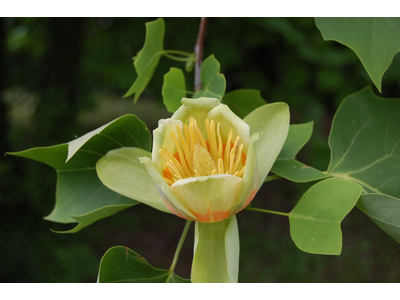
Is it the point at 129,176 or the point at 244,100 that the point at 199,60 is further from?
the point at 129,176

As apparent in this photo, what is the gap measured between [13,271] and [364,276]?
2.74 metres

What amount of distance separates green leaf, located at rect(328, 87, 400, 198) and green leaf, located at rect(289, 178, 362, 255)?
212 mm

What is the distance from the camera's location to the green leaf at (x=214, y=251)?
64 cm

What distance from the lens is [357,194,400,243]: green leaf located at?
0.66 metres

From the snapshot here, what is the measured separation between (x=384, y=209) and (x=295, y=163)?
7.8 inches

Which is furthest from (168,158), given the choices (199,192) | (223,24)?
(223,24)

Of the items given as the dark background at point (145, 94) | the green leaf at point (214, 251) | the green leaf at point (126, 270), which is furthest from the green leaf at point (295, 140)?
the dark background at point (145, 94)

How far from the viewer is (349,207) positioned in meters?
0.63

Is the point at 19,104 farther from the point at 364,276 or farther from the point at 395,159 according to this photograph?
the point at 364,276

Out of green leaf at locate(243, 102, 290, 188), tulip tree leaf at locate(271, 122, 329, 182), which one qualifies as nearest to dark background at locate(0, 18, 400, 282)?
tulip tree leaf at locate(271, 122, 329, 182)

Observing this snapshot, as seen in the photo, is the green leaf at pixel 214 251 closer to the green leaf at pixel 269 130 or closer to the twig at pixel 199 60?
the green leaf at pixel 269 130

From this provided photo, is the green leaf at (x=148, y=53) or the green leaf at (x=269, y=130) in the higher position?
the green leaf at (x=148, y=53)

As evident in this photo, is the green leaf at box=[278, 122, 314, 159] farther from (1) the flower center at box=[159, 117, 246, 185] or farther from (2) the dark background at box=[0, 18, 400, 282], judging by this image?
(2) the dark background at box=[0, 18, 400, 282]

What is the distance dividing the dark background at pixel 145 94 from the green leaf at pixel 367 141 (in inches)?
36.1
